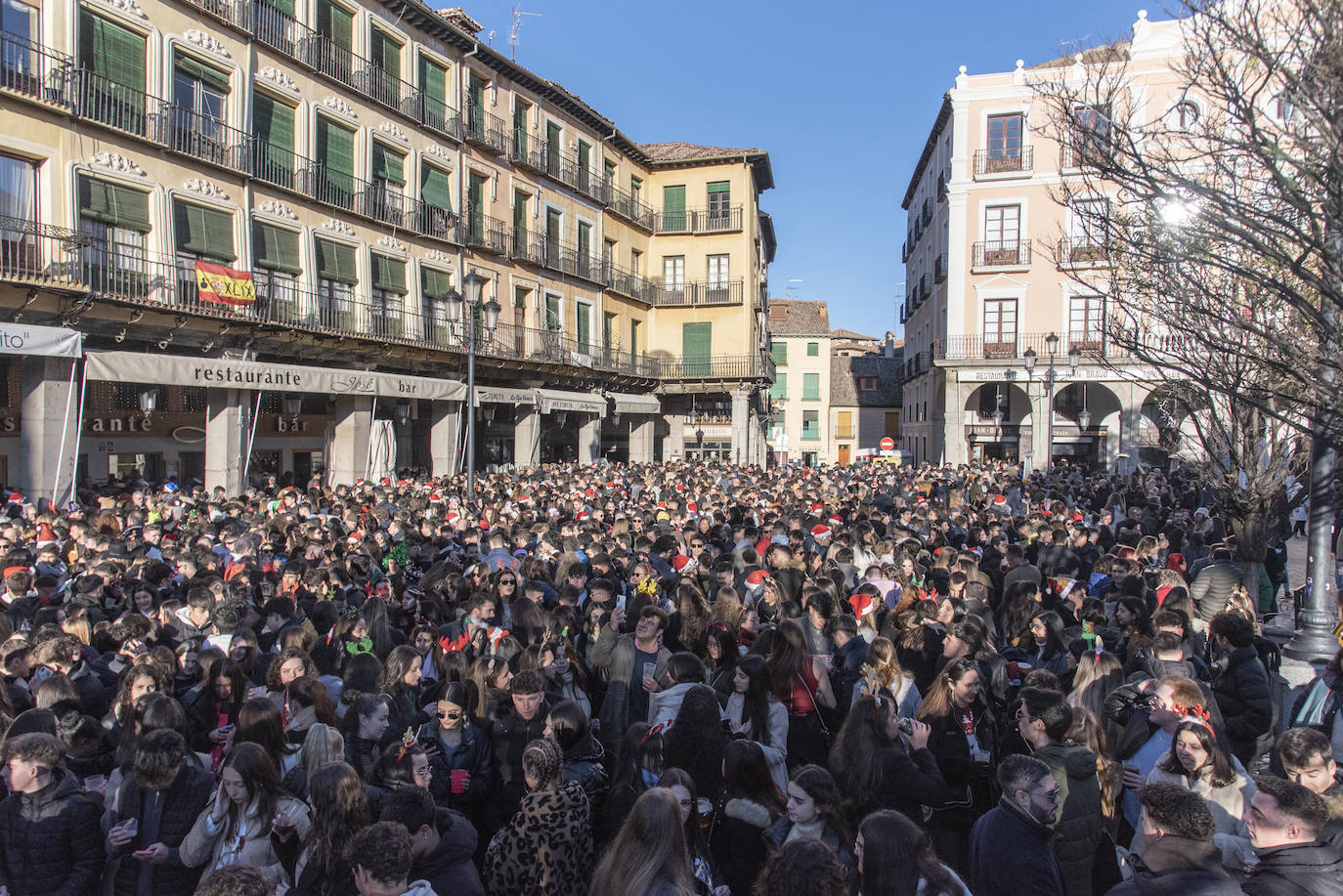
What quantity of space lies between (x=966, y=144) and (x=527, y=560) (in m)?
28.2

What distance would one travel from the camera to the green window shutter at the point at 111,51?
15.9 metres

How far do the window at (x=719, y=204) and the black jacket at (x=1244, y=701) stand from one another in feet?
112

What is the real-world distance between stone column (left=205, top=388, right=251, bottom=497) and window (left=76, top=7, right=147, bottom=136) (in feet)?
17.8

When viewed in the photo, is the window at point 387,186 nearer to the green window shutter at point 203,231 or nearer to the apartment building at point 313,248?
the apartment building at point 313,248

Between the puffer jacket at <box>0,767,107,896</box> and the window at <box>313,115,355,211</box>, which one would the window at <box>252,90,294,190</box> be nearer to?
the window at <box>313,115,355,211</box>

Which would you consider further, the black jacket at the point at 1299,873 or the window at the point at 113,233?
the window at the point at 113,233

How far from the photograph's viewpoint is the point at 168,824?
3.84 metres

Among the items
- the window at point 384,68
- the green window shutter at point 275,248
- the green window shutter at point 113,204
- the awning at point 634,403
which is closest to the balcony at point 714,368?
the awning at point 634,403

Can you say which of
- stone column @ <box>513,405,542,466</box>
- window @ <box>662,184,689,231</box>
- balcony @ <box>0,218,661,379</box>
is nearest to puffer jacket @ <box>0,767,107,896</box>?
balcony @ <box>0,218,661,379</box>

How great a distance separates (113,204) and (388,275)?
26.2ft

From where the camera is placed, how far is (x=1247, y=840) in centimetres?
365

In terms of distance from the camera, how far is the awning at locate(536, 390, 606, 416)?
93.6 ft

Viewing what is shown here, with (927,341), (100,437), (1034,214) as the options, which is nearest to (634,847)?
(100,437)

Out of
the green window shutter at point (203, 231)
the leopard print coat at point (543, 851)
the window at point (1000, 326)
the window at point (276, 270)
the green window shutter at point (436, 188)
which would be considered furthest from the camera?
the window at point (1000, 326)
